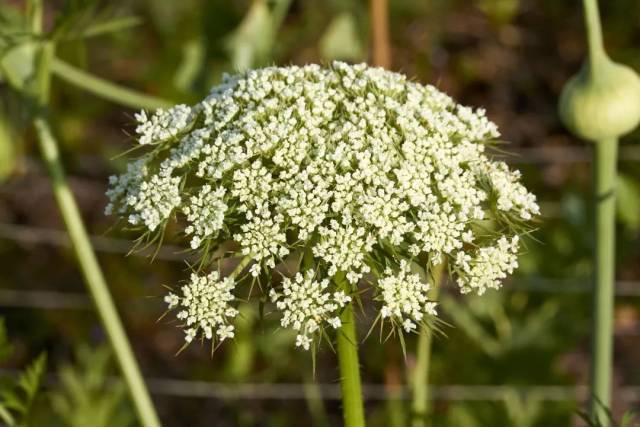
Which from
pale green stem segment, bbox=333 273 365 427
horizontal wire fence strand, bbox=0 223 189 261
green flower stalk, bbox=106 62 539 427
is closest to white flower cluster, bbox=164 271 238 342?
green flower stalk, bbox=106 62 539 427

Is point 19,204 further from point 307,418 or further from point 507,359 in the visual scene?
point 507,359

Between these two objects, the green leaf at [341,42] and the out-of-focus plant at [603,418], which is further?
the green leaf at [341,42]

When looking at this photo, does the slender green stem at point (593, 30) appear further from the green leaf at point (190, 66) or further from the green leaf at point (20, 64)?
the green leaf at point (190, 66)

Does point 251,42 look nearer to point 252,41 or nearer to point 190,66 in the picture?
point 252,41

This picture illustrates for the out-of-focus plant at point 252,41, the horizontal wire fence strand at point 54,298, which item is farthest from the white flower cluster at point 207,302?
the horizontal wire fence strand at point 54,298

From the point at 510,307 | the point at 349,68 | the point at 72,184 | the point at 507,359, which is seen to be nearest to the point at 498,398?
the point at 507,359

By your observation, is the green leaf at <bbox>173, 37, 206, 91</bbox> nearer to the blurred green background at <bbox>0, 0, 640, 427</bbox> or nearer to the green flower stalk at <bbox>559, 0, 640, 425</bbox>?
the blurred green background at <bbox>0, 0, 640, 427</bbox>
